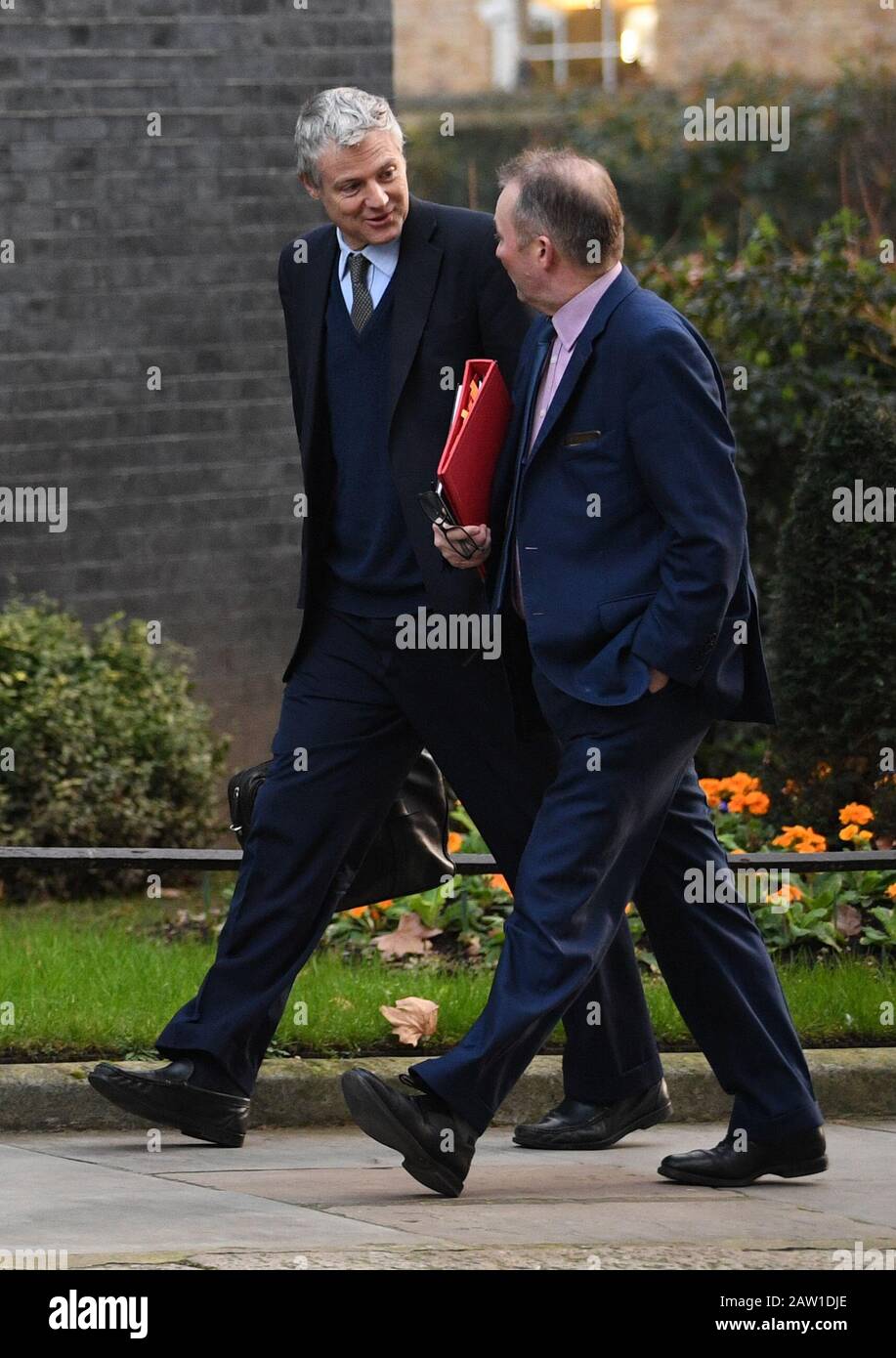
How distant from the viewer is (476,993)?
583 centimetres

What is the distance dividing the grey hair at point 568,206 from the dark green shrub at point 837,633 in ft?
10.2

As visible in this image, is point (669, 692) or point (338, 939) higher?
point (669, 692)

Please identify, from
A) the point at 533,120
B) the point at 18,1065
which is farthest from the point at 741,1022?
the point at 533,120

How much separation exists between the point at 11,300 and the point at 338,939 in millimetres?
3202

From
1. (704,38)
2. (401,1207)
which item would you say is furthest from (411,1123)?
(704,38)

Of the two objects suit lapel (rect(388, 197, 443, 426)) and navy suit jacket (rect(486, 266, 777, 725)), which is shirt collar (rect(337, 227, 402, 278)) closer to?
suit lapel (rect(388, 197, 443, 426))

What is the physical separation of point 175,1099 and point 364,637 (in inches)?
41.6

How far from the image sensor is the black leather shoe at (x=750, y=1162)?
15.3 ft

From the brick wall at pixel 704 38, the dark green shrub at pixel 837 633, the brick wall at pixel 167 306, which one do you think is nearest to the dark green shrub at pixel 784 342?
the dark green shrub at pixel 837 633

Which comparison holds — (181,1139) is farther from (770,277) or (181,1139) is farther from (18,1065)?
(770,277)

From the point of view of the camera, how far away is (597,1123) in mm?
4992

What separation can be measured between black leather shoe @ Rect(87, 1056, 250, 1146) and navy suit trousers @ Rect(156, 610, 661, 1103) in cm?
5

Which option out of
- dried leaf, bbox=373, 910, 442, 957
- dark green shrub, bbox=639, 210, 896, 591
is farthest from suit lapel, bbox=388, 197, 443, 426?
dark green shrub, bbox=639, 210, 896, 591

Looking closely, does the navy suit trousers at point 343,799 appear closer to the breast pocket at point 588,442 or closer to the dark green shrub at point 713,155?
the breast pocket at point 588,442
